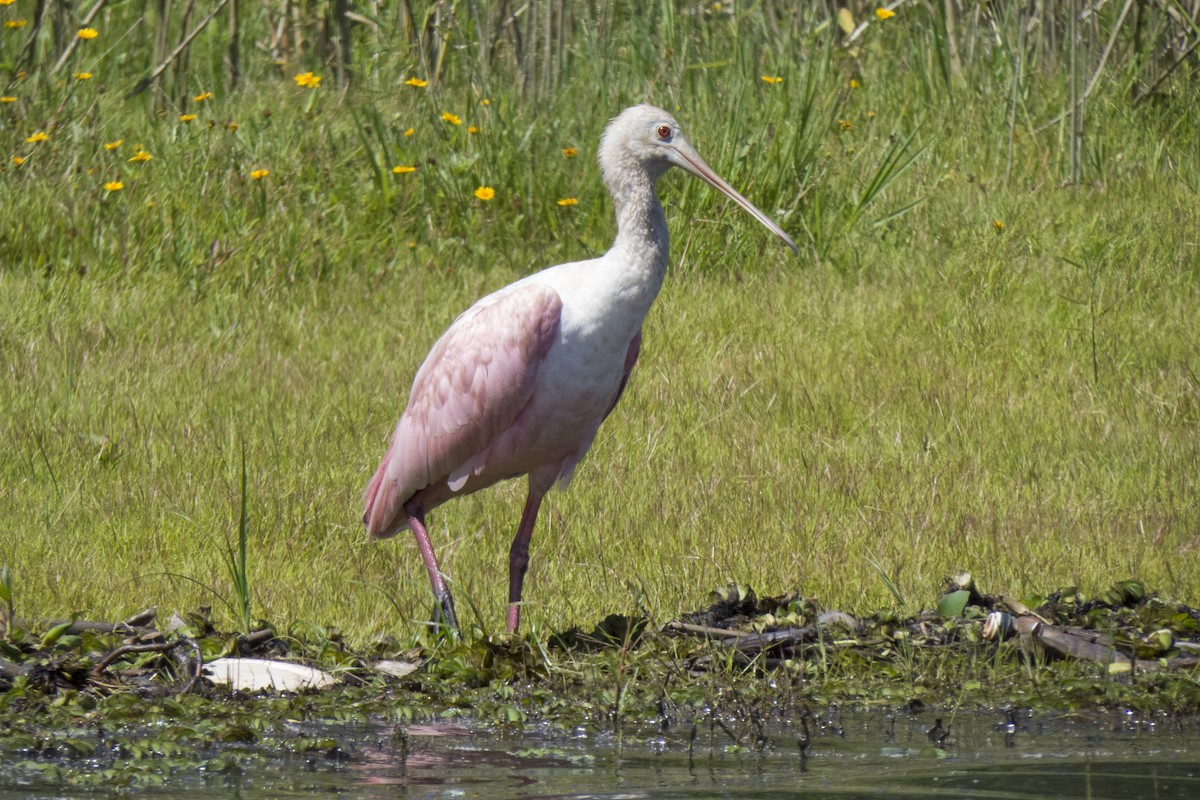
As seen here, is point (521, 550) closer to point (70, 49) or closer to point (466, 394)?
point (466, 394)

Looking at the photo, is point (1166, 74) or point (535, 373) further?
point (1166, 74)

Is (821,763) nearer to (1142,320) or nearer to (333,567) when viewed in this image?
(333,567)

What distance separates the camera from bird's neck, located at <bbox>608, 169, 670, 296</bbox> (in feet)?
16.9

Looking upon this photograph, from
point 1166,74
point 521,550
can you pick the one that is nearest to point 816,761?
point 521,550

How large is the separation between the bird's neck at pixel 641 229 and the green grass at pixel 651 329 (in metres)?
0.90

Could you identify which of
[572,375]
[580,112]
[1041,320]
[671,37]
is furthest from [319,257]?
[572,375]

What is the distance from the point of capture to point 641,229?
17.2 feet

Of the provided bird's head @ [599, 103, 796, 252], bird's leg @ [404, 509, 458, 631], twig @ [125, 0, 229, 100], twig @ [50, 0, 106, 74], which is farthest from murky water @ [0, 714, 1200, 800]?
twig @ [50, 0, 106, 74]

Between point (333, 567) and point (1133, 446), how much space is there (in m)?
2.98

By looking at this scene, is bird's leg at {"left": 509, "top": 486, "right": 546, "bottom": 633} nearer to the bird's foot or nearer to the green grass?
the green grass

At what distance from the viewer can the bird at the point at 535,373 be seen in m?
5.15

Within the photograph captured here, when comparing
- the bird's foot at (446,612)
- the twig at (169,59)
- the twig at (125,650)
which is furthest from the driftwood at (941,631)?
the twig at (169,59)

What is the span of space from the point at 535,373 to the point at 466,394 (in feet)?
0.90

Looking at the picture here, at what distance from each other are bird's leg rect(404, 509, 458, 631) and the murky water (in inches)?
28.4
